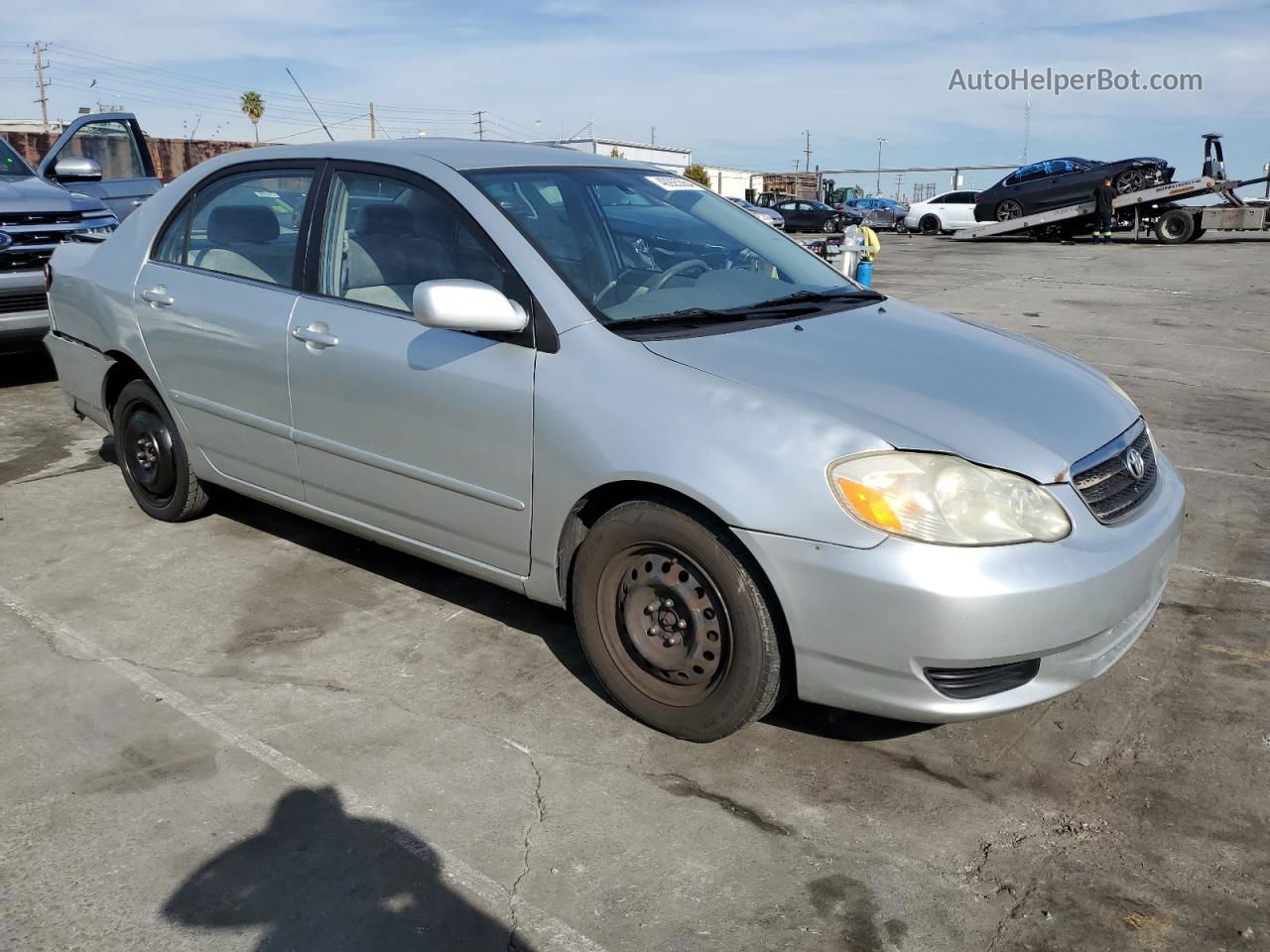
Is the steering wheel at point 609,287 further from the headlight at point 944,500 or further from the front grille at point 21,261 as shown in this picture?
the front grille at point 21,261

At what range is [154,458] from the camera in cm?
495

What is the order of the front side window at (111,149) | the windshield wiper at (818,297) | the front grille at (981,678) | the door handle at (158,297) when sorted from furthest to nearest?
the front side window at (111,149) < the door handle at (158,297) < the windshield wiper at (818,297) < the front grille at (981,678)

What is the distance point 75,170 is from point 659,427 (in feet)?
26.5

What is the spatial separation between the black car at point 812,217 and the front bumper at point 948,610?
109ft

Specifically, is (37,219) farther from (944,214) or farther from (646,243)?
(944,214)

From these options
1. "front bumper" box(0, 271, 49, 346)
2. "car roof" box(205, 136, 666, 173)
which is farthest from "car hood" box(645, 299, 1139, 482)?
"front bumper" box(0, 271, 49, 346)

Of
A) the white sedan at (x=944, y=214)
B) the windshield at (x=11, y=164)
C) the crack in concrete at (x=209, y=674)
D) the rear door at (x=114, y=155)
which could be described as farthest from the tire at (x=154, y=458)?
the white sedan at (x=944, y=214)

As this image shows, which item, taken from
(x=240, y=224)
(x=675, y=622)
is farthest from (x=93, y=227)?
(x=675, y=622)

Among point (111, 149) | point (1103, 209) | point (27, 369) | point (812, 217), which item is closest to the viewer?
point (27, 369)

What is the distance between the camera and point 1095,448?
121 inches

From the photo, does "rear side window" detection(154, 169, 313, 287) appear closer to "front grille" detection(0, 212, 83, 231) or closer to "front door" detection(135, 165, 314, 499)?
"front door" detection(135, 165, 314, 499)

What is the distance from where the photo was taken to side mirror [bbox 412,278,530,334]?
10.5ft

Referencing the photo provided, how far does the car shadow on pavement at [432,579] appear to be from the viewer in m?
3.88

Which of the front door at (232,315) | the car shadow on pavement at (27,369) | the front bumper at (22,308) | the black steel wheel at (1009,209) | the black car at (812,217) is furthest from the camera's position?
the black car at (812,217)
